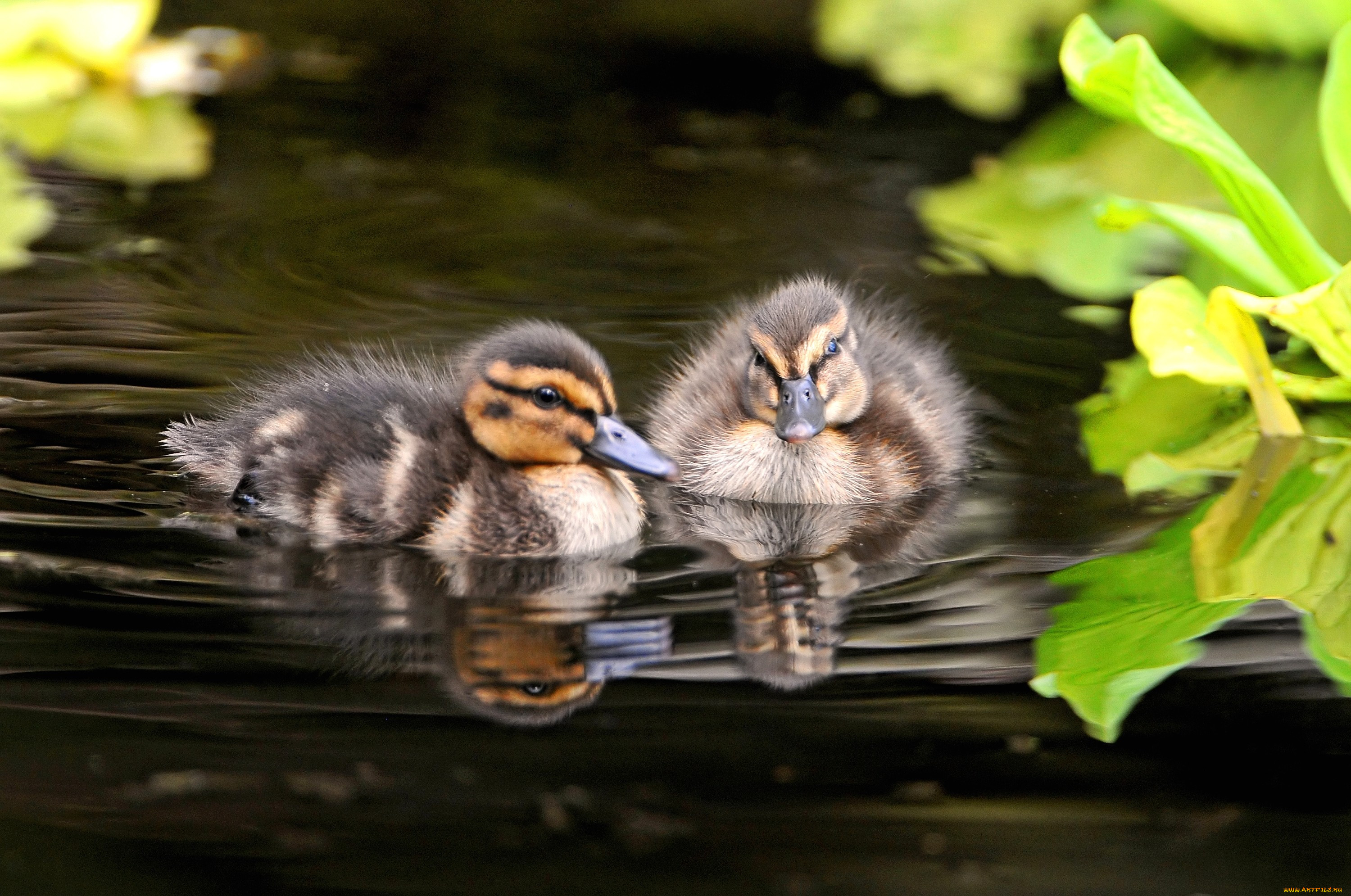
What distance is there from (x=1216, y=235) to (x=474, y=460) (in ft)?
6.65

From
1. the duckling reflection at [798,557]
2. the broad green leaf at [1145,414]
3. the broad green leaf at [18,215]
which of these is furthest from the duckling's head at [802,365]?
the broad green leaf at [18,215]

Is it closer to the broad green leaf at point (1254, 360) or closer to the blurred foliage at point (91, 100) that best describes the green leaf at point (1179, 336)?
the broad green leaf at point (1254, 360)

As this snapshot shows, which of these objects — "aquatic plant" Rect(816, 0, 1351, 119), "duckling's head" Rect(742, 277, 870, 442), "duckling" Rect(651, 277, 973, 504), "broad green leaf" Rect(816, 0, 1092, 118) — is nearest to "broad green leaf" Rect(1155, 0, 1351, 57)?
"aquatic plant" Rect(816, 0, 1351, 119)

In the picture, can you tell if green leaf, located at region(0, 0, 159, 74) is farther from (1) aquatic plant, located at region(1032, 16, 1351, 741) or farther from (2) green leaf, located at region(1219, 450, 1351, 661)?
(2) green leaf, located at region(1219, 450, 1351, 661)

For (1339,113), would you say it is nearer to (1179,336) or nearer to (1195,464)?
(1179,336)

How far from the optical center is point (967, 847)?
2.17 metres

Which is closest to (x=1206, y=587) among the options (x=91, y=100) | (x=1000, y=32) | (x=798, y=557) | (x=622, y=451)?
(x=798, y=557)

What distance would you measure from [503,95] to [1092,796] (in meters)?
5.39

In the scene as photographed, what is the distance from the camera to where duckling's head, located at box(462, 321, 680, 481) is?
127 inches

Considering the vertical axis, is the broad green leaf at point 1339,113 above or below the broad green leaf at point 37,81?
below

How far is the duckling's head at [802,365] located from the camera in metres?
3.55

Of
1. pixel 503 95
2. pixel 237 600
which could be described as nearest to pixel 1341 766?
pixel 237 600

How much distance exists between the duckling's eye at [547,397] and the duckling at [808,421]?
0.54m

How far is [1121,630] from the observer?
2840mm
